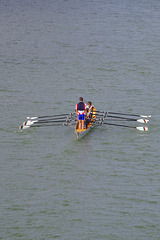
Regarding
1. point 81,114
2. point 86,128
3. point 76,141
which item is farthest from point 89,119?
point 76,141

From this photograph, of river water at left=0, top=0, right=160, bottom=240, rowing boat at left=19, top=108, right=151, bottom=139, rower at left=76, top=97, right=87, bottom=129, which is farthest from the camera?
rowing boat at left=19, top=108, right=151, bottom=139

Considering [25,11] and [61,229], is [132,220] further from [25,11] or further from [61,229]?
[25,11]

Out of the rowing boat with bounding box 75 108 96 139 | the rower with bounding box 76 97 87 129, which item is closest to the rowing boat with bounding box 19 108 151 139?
the rowing boat with bounding box 75 108 96 139

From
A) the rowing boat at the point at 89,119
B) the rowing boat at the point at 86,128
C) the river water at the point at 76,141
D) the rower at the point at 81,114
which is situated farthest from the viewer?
the rowing boat at the point at 89,119

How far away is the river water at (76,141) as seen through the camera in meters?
17.8

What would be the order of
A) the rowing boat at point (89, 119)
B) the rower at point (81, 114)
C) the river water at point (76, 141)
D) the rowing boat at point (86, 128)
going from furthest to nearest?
the rowing boat at point (89, 119)
the rower at point (81, 114)
the rowing boat at point (86, 128)
the river water at point (76, 141)

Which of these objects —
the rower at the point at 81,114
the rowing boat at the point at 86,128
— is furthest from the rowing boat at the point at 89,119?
the rower at the point at 81,114

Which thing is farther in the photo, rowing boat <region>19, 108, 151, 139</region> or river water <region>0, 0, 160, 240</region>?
rowing boat <region>19, 108, 151, 139</region>

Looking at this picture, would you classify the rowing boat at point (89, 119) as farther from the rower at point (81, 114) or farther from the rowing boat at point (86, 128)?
the rower at point (81, 114)

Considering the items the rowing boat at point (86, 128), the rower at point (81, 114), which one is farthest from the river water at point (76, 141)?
the rower at point (81, 114)

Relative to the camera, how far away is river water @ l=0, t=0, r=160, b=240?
17750 millimetres

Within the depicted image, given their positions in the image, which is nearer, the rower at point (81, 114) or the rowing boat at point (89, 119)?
the rower at point (81, 114)

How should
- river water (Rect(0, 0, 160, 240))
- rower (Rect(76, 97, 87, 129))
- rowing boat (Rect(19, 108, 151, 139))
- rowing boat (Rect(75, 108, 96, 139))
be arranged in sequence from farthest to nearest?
rowing boat (Rect(19, 108, 151, 139))
rower (Rect(76, 97, 87, 129))
rowing boat (Rect(75, 108, 96, 139))
river water (Rect(0, 0, 160, 240))

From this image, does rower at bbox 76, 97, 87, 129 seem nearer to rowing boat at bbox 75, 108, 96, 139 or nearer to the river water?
rowing boat at bbox 75, 108, 96, 139
